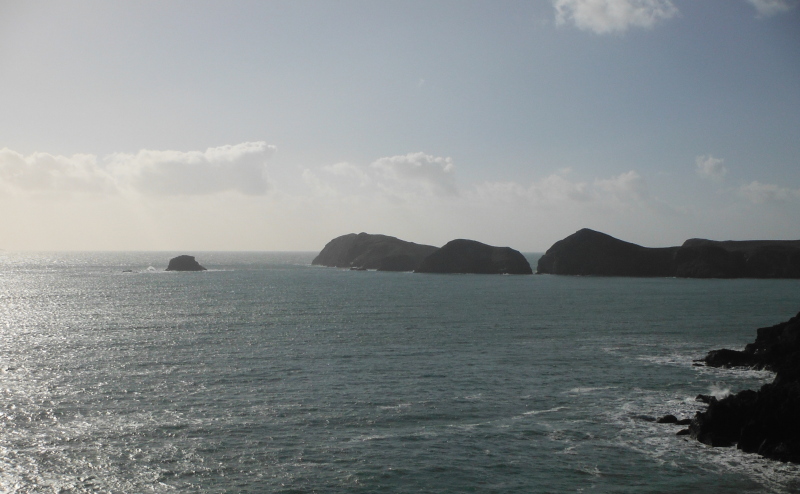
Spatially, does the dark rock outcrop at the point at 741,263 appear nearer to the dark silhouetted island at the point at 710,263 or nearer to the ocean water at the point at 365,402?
the dark silhouetted island at the point at 710,263

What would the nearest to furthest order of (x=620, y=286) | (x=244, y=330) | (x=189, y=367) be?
(x=189, y=367), (x=244, y=330), (x=620, y=286)

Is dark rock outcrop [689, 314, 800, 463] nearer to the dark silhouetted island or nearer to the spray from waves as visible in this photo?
the spray from waves

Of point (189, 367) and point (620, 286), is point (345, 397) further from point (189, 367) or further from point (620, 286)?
point (620, 286)

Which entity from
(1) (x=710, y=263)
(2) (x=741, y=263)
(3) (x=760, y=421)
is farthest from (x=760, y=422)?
(2) (x=741, y=263)

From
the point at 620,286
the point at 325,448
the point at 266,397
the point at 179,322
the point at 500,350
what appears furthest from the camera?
the point at 620,286

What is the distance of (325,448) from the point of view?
32.6 meters

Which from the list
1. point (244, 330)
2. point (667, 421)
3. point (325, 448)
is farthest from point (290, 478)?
point (244, 330)

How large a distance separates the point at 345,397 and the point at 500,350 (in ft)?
76.5

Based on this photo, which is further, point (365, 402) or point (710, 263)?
point (710, 263)

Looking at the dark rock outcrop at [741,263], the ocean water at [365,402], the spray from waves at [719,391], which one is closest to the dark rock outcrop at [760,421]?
the ocean water at [365,402]

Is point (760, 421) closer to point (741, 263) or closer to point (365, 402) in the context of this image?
point (365, 402)

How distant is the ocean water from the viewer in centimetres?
2922

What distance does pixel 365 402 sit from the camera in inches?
1629

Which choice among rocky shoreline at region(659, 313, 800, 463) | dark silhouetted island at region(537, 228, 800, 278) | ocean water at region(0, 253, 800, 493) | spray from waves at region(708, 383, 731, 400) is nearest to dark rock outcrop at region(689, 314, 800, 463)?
rocky shoreline at region(659, 313, 800, 463)
